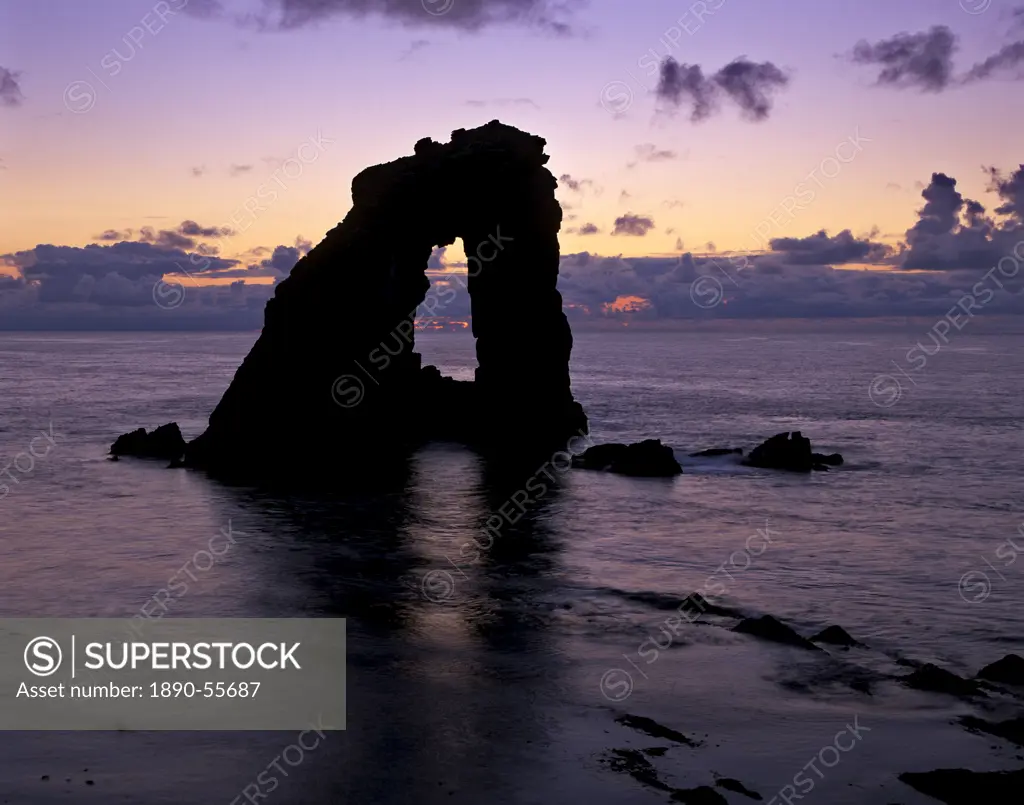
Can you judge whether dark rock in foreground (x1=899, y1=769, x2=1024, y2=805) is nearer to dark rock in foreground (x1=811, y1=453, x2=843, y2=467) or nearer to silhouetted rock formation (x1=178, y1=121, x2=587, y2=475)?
silhouetted rock formation (x1=178, y1=121, x2=587, y2=475)

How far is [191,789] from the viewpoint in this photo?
14641mm

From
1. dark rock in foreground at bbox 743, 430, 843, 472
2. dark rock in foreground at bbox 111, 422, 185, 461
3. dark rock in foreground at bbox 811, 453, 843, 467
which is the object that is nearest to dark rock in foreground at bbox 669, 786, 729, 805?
dark rock in foreground at bbox 743, 430, 843, 472

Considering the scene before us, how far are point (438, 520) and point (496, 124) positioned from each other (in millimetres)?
31449

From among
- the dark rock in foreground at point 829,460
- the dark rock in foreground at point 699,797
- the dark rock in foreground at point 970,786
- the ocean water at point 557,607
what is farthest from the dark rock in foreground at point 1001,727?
the dark rock in foreground at point 829,460

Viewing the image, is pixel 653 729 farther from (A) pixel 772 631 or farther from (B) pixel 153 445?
(B) pixel 153 445

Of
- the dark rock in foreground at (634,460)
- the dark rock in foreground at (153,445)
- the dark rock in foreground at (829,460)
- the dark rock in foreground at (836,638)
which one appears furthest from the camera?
the dark rock in foreground at (829,460)

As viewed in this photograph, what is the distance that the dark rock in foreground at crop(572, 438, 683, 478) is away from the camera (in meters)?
46.7

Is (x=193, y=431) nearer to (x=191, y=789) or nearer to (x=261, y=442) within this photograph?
(x=261, y=442)

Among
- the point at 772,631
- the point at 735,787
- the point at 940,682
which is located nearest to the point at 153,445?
the point at 772,631

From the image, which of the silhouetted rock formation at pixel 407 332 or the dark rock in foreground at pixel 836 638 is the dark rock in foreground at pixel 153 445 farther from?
the dark rock in foreground at pixel 836 638

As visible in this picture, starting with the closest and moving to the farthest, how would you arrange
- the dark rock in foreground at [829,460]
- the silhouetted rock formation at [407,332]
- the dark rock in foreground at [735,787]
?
the dark rock in foreground at [735,787]
the silhouetted rock formation at [407,332]
the dark rock in foreground at [829,460]

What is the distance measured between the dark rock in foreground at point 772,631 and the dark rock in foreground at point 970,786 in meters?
6.54

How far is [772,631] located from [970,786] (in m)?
7.85

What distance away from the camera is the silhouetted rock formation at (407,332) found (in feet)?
159
